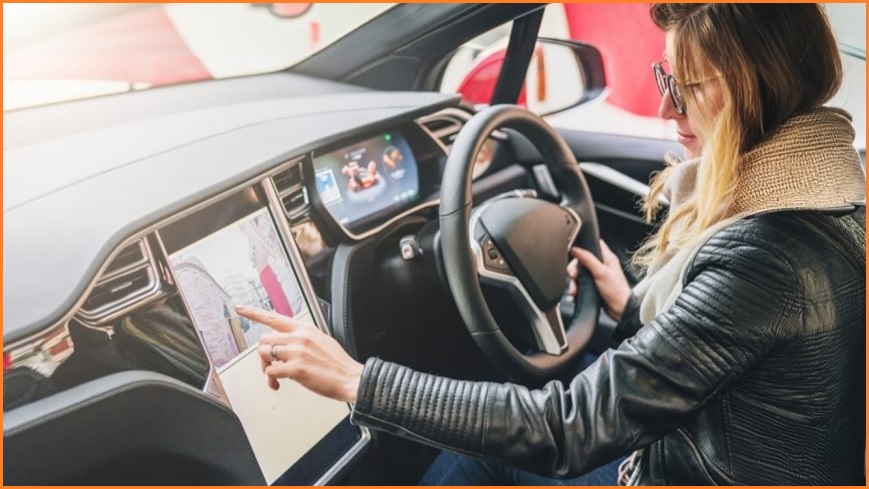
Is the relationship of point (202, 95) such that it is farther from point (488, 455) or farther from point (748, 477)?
point (748, 477)

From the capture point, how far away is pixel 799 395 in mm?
744

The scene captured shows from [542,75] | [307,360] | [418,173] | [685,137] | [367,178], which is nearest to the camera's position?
[307,360]

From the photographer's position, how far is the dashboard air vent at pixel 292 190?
94 cm

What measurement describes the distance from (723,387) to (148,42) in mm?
1083

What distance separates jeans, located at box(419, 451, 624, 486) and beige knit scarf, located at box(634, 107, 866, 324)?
396mm

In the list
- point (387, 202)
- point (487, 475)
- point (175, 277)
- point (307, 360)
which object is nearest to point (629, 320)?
point (487, 475)

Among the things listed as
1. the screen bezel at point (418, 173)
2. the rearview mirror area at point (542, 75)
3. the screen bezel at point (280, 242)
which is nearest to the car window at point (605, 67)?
the rearview mirror area at point (542, 75)

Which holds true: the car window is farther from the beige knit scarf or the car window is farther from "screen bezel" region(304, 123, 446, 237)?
the beige knit scarf

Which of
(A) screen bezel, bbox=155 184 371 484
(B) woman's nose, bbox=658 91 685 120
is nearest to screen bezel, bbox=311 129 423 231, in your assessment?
(A) screen bezel, bbox=155 184 371 484

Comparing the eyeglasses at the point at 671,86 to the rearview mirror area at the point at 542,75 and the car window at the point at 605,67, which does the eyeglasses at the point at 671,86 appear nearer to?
the car window at the point at 605,67

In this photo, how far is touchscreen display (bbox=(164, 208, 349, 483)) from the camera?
2.63ft

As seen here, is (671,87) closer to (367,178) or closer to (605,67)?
(367,178)

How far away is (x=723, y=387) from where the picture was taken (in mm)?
715

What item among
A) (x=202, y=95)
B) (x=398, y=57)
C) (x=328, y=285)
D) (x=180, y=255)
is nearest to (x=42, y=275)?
(x=180, y=255)
